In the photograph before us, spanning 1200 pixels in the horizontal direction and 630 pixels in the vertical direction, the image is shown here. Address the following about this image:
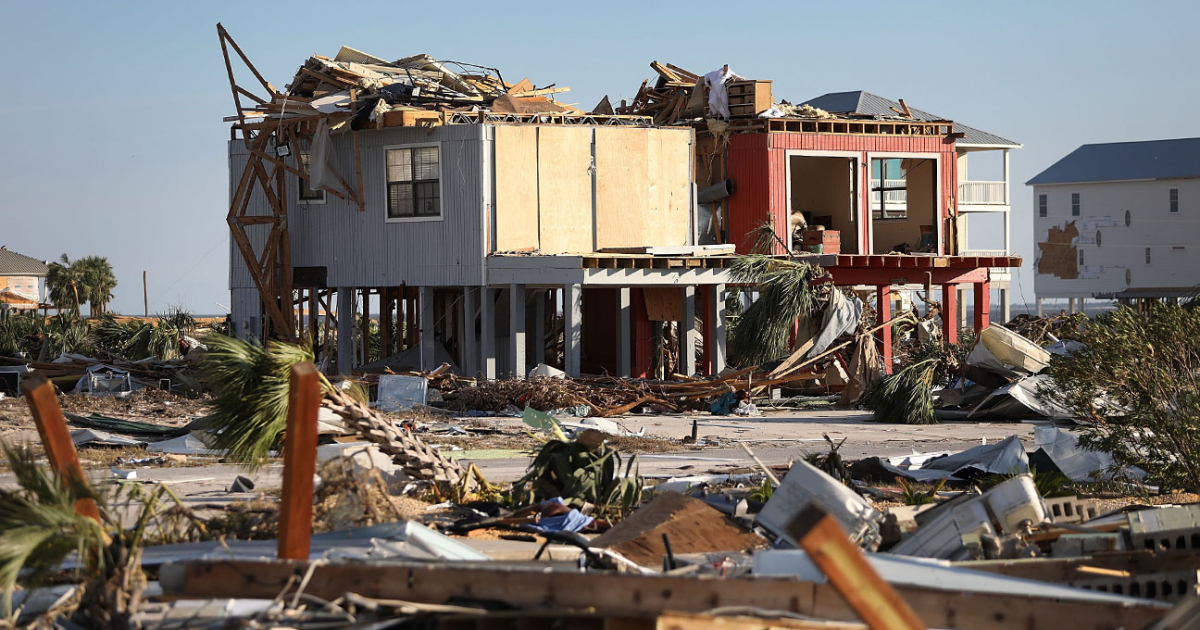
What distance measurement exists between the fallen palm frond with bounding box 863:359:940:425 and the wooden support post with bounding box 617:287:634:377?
18.6 feet

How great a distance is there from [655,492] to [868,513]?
3327 mm

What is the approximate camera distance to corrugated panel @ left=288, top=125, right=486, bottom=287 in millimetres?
25594

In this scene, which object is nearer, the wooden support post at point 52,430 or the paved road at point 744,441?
the wooden support post at point 52,430

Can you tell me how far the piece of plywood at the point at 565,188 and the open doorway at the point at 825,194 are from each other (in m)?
7.59

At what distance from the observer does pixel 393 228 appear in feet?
87.8

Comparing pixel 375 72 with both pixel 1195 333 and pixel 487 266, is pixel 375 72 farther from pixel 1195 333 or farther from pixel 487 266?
pixel 1195 333

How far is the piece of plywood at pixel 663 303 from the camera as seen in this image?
26.2 metres

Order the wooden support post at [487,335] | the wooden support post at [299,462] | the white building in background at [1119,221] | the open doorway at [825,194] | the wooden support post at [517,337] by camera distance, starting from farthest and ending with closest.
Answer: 1. the white building in background at [1119,221]
2. the open doorway at [825,194]
3. the wooden support post at [487,335]
4. the wooden support post at [517,337]
5. the wooden support post at [299,462]

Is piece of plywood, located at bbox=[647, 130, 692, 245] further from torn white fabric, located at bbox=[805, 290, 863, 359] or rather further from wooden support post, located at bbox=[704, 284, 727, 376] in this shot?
torn white fabric, located at bbox=[805, 290, 863, 359]

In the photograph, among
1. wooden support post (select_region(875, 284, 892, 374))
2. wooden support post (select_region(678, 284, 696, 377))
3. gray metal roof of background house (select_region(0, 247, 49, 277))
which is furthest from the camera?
gray metal roof of background house (select_region(0, 247, 49, 277))

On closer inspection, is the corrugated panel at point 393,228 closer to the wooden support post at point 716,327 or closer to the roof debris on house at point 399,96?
the roof debris on house at point 399,96

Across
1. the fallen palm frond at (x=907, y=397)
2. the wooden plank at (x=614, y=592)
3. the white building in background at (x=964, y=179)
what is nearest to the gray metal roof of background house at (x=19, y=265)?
the white building in background at (x=964, y=179)

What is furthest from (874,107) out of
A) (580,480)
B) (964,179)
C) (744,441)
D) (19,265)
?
(19,265)

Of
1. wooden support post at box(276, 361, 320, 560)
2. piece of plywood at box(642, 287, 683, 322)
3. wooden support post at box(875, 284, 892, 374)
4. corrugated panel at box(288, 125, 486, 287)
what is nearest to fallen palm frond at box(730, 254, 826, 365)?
piece of plywood at box(642, 287, 683, 322)
